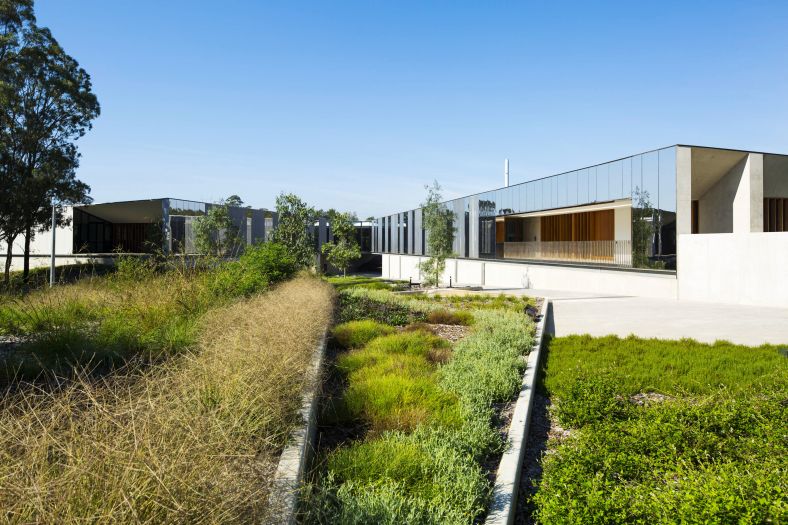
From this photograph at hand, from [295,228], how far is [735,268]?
50.8 feet

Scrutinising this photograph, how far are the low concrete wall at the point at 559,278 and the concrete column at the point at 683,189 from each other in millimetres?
1498

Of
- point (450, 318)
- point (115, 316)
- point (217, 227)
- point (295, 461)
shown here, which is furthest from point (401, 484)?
point (217, 227)

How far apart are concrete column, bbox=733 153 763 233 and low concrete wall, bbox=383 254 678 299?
3.57 meters

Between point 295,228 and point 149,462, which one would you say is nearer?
point 149,462

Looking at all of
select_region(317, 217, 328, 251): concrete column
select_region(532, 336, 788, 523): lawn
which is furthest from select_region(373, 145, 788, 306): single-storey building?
select_region(317, 217, 328, 251): concrete column

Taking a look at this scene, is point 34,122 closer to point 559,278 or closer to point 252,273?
point 252,273

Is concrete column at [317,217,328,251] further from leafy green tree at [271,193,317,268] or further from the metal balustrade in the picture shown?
the metal balustrade

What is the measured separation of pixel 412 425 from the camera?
421cm

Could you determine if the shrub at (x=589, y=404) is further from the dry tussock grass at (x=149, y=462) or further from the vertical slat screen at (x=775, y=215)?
the vertical slat screen at (x=775, y=215)

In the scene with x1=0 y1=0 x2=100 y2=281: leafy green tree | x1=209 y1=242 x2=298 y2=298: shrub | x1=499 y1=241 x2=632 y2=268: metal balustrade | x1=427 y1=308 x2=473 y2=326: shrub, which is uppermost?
x1=0 y1=0 x2=100 y2=281: leafy green tree

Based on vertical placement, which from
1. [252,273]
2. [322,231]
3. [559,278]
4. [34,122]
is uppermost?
[34,122]

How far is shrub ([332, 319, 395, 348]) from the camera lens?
7789 millimetres

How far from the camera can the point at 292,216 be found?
21922 mm

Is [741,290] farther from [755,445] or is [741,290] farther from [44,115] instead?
[44,115]
